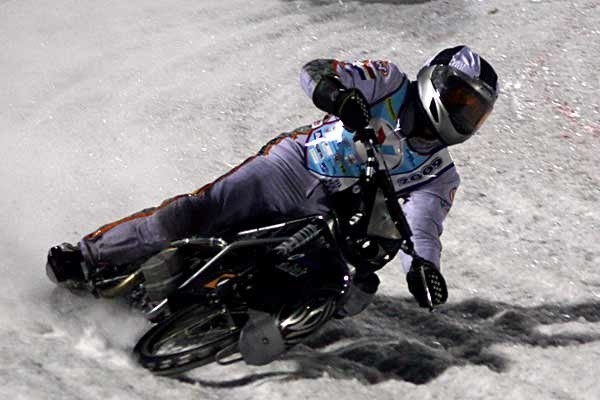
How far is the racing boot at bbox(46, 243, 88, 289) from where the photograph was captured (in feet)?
15.5

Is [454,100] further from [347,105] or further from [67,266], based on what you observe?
[67,266]

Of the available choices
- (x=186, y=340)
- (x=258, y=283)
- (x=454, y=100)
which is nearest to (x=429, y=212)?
(x=454, y=100)

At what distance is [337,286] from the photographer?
14.4ft

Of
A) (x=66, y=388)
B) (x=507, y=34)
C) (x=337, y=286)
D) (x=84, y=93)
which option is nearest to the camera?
(x=66, y=388)

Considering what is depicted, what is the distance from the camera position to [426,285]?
4.51 metres

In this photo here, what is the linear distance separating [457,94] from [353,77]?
20.8 inches

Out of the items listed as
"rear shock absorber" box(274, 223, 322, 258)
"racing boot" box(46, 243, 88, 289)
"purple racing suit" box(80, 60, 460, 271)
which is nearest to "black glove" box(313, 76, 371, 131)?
"purple racing suit" box(80, 60, 460, 271)

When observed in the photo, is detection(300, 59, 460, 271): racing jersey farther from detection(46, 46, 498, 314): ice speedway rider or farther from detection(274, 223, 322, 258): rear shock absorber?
detection(274, 223, 322, 258): rear shock absorber

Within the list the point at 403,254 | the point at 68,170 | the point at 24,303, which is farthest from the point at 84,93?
the point at 403,254

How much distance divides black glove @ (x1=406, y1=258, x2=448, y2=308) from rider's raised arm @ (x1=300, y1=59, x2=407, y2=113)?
2.96 feet

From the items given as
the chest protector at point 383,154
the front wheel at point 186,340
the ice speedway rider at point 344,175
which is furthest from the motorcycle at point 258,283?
the chest protector at point 383,154

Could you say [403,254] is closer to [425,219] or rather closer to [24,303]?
[425,219]

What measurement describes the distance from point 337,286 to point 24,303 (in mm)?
1631

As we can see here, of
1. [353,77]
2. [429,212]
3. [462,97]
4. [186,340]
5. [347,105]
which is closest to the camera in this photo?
[347,105]
